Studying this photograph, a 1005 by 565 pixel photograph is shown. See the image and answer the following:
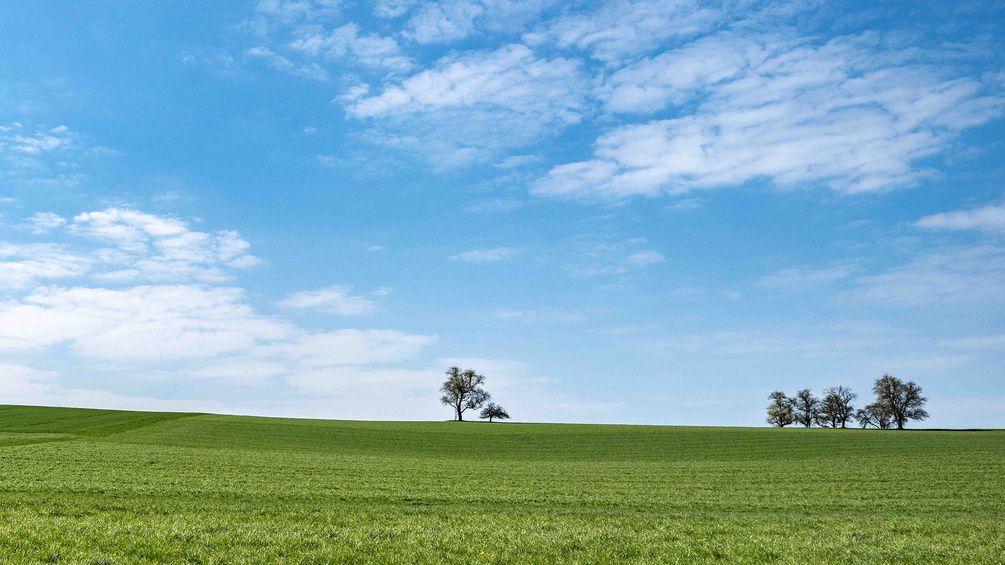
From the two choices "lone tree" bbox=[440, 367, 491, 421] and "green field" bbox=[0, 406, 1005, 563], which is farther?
"lone tree" bbox=[440, 367, 491, 421]

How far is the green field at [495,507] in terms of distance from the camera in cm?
1628

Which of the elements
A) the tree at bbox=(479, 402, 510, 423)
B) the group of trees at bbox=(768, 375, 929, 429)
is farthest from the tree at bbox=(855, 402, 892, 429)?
the tree at bbox=(479, 402, 510, 423)

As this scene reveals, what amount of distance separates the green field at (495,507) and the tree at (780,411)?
7856 centimetres

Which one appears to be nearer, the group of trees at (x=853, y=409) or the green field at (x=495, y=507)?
the green field at (x=495, y=507)

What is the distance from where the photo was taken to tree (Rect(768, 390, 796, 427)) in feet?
441

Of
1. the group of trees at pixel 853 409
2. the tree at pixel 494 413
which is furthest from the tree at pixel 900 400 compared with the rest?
the tree at pixel 494 413

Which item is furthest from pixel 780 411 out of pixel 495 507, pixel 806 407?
pixel 495 507

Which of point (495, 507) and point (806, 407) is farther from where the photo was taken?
point (806, 407)

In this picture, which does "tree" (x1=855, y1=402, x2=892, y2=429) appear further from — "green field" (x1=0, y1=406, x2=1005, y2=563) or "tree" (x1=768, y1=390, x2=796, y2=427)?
"green field" (x1=0, y1=406, x2=1005, y2=563)

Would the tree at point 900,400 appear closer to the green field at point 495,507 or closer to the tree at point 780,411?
the tree at point 780,411

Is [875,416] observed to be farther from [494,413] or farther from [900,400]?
[494,413]

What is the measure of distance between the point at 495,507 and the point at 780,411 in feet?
407

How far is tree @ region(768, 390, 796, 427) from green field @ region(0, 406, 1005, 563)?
78.6 metres

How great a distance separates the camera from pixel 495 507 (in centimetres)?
2553
